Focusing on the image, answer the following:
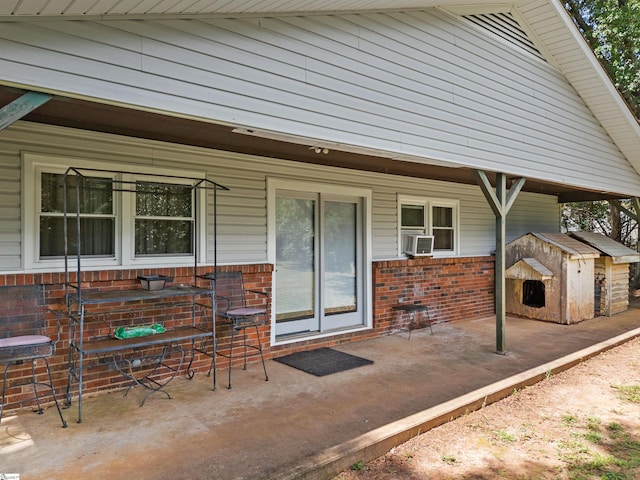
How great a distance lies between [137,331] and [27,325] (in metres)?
0.84

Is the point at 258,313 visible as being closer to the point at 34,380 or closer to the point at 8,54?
the point at 34,380

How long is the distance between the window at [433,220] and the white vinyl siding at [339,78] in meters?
1.64

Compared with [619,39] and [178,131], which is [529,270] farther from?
[619,39]

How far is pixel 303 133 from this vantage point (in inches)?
136

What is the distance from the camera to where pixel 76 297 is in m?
3.62

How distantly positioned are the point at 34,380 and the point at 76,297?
0.73 m

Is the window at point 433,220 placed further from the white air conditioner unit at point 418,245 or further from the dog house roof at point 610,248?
the dog house roof at point 610,248

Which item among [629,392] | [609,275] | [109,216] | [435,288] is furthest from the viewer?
[609,275]

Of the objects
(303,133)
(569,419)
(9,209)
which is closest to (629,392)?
(569,419)

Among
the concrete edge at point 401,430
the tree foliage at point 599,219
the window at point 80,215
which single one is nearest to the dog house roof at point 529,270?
the concrete edge at point 401,430

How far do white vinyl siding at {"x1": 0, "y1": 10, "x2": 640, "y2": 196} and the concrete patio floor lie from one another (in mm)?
2266

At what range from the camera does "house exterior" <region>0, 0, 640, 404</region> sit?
269 centimetres

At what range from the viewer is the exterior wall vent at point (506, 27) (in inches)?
213

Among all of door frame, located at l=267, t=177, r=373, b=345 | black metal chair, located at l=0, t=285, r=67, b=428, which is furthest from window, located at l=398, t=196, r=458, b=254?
black metal chair, located at l=0, t=285, r=67, b=428
